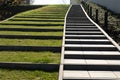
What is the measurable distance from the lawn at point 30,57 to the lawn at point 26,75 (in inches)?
40.7

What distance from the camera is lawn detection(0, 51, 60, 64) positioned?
10820 millimetres

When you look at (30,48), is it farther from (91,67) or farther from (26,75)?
(26,75)

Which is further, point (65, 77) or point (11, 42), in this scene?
Answer: point (11, 42)

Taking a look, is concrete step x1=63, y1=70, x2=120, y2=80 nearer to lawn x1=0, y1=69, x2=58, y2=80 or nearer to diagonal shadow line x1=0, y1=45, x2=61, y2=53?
lawn x1=0, y1=69, x2=58, y2=80

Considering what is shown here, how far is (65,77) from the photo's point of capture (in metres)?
9.12

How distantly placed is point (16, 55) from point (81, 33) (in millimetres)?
5784

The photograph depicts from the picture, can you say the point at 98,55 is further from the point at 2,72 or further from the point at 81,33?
the point at 81,33

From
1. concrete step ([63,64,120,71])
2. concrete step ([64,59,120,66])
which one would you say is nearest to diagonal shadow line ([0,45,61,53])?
concrete step ([64,59,120,66])

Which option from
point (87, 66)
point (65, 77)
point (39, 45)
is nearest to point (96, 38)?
point (39, 45)

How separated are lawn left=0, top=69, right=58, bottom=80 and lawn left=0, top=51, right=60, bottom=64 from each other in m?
1.03

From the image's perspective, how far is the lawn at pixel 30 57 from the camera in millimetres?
10820

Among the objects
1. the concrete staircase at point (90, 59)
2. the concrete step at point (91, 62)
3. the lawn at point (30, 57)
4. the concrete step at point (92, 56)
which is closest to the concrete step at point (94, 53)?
the concrete staircase at point (90, 59)

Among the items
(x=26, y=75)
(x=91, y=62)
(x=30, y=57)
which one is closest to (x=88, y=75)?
(x=91, y=62)

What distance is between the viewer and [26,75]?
9312 millimetres
